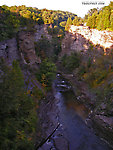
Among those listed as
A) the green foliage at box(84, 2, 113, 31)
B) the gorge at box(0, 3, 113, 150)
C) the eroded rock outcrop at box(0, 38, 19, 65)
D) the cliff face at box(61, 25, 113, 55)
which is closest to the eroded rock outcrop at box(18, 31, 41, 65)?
the gorge at box(0, 3, 113, 150)

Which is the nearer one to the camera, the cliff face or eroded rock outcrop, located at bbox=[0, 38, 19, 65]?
eroded rock outcrop, located at bbox=[0, 38, 19, 65]

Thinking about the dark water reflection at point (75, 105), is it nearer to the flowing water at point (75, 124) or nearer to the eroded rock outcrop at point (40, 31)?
the flowing water at point (75, 124)

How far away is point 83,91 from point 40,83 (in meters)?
12.5

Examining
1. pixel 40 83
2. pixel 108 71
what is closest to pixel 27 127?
pixel 40 83

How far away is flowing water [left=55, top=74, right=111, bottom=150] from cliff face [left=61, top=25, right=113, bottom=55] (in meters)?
23.0

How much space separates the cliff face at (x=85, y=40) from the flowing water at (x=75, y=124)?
906 inches

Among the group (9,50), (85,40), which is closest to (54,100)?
(9,50)

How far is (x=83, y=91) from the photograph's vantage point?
113 feet

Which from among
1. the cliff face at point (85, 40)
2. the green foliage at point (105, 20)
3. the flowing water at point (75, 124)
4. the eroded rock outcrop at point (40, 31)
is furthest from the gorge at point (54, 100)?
the green foliage at point (105, 20)

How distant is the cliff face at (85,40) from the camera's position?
4266 centimetres

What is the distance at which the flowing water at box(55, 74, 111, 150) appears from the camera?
18.0 m

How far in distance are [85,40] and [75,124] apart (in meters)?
40.4

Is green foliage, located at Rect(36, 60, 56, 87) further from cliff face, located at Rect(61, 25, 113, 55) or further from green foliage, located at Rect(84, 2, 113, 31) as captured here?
green foliage, located at Rect(84, 2, 113, 31)

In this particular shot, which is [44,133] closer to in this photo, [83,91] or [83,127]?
[83,127]
